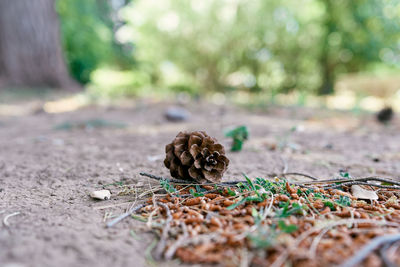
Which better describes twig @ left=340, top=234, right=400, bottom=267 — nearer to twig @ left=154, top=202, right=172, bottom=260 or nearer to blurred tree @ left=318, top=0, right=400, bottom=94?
twig @ left=154, top=202, right=172, bottom=260

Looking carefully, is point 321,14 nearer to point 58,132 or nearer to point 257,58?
point 257,58

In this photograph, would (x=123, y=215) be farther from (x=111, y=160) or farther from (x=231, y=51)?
(x=231, y=51)

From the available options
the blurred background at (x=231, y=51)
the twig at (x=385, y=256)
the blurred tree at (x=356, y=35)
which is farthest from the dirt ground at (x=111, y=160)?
the blurred tree at (x=356, y=35)

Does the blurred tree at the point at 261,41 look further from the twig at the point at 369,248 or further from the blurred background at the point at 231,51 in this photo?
the twig at the point at 369,248

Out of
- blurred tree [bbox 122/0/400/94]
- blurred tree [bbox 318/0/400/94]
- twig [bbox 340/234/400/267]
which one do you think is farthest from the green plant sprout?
blurred tree [bbox 318/0/400/94]

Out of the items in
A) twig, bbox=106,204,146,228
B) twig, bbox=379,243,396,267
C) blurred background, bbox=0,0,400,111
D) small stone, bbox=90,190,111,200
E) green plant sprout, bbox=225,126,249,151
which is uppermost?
blurred background, bbox=0,0,400,111

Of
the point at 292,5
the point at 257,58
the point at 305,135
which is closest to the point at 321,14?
the point at 292,5

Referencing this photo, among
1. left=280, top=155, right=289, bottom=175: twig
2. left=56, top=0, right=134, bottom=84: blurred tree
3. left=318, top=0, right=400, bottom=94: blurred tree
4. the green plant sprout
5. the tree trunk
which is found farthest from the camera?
left=56, top=0, right=134, bottom=84: blurred tree
